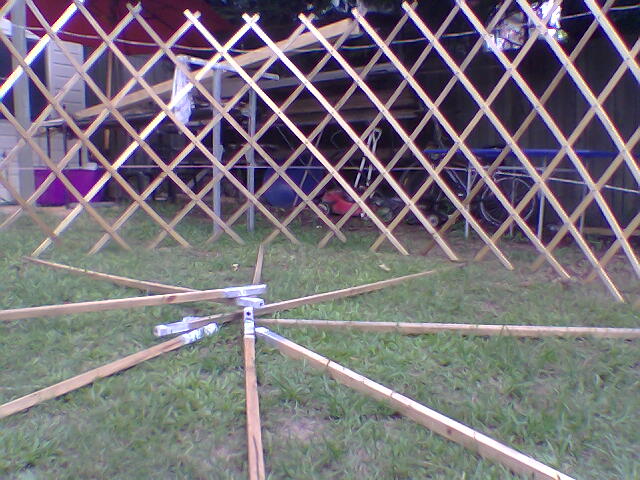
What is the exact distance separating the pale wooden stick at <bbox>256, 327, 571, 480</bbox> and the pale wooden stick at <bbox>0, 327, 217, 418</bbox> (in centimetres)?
32

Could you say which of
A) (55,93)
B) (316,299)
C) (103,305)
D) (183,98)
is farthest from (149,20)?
(103,305)

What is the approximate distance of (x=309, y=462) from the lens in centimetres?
189

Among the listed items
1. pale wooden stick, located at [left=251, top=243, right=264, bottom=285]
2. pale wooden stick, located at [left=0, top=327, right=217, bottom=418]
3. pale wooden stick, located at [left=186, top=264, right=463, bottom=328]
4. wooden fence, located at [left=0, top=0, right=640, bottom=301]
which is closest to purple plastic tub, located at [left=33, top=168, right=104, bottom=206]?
wooden fence, located at [left=0, top=0, right=640, bottom=301]

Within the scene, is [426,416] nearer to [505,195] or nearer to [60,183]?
[505,195]

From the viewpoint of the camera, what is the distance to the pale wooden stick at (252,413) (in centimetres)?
182

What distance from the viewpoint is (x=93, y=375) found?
2330 mm

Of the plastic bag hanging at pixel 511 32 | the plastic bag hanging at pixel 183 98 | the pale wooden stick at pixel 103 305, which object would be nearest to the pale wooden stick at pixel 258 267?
the pale wooden stick at pixel 103 305

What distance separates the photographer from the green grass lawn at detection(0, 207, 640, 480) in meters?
1.90

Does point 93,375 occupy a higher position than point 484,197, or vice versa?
point 484,197

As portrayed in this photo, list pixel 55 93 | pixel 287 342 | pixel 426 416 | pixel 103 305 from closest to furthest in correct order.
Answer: pixel 426 416
pixel 287 342
pixel 103 305
pixel 55 93

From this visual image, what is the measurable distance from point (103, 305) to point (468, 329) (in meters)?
1.50

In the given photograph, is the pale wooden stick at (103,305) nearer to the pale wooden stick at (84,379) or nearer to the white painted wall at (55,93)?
the pale wooden stick at (84,379)

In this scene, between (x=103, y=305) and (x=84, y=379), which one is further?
(x=103, y=305)

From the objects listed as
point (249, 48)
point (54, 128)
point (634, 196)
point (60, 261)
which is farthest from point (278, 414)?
point (249, 48)
